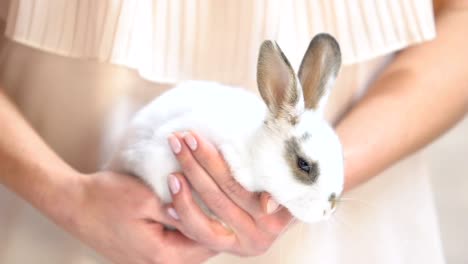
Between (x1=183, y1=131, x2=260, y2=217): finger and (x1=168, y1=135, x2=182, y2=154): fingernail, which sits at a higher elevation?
(x1=168, y1=135, x2=182, y2=154): fingernail

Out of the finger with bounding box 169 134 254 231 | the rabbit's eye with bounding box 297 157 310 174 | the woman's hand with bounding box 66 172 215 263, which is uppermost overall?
the rabbit's eye with bounding box 297 157 310 174

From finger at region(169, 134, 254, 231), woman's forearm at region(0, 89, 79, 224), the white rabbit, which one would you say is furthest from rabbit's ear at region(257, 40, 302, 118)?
woman's forearm at region(0, 89, 79, 224)

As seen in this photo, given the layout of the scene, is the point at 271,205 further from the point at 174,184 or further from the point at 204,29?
the point at 204,29

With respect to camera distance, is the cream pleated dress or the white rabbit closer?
the white rabbit

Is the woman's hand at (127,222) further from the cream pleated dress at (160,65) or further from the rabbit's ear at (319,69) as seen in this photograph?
the rabbit's ear at (319,69)

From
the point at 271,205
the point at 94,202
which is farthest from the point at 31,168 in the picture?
the point at 271,205

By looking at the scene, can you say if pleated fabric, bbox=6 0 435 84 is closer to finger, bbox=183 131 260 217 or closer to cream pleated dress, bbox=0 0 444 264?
cream pleated dress, bbox=0 0 444 264

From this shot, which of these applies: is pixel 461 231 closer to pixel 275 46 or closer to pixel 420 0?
pixel 420 0
